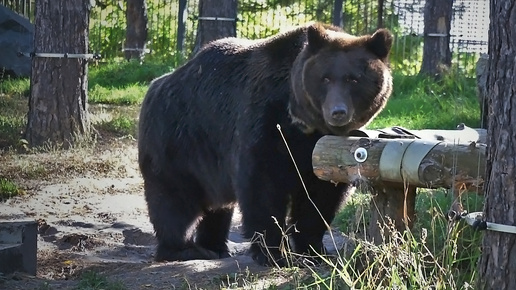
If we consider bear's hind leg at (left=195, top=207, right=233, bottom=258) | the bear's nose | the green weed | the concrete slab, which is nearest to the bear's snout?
the bear's nose

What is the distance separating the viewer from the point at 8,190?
8742 millimetres

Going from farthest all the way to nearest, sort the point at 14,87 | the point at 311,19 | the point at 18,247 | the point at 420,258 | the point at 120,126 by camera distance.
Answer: the point at 311,19
the point at 14,87
the point at 120,126
the point at 18,247
the point at 420,258

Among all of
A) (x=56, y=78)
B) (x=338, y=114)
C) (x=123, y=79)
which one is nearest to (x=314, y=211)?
(x=338, y=114)

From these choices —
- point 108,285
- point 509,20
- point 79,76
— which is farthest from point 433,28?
point 509,20

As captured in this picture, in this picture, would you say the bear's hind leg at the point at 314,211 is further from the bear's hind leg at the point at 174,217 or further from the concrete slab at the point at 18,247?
the concrete slab at the point at 18,247

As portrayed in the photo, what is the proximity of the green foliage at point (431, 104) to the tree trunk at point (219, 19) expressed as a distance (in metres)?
2.90

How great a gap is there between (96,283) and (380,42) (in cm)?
232

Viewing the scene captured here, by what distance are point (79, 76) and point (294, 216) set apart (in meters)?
5.11

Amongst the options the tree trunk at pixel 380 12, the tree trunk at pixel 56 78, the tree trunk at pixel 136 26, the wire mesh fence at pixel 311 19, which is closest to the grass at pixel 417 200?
the tree trunk at pixel 56 78

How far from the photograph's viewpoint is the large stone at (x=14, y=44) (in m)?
17.2

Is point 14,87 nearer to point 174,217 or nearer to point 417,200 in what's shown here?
point 174,217

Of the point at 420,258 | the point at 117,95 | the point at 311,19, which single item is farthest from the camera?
the point at 311,19

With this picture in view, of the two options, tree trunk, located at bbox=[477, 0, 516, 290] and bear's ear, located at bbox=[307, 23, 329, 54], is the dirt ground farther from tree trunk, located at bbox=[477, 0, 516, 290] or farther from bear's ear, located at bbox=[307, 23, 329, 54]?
bear's ear, located at bbox=[307, 23, 329, 54]

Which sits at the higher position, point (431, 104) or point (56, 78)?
point (56, 78)
